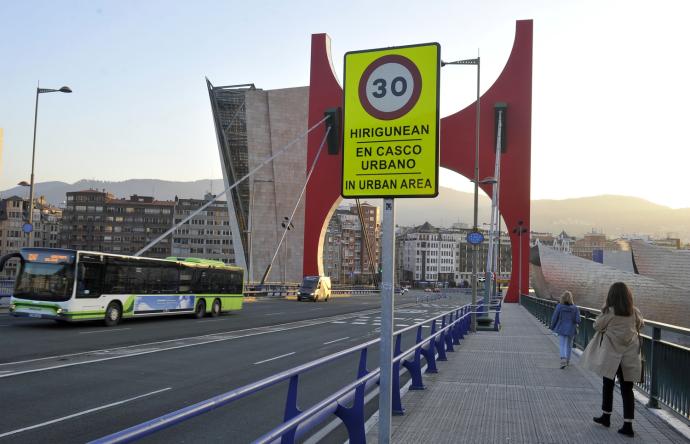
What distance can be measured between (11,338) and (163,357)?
5.68m

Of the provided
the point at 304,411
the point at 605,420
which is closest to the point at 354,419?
the point at 304,411

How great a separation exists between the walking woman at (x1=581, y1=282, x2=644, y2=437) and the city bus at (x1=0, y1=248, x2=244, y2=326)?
57.4ft

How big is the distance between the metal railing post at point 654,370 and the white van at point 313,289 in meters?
43.1

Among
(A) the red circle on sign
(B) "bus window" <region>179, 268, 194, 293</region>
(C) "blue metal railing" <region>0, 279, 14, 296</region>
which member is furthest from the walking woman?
(C) "blue metal railing" <region>0, 279, 14, 296</region>

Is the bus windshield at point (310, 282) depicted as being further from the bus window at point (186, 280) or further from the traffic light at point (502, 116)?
the bus window at point (186, 280)

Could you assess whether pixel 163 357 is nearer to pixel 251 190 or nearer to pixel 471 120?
pixel 471 120

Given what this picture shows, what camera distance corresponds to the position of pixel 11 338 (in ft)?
56.3

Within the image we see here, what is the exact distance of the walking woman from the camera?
24.1 ft

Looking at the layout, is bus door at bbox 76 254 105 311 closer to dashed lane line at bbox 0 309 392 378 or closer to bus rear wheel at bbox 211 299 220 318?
dashed lane line at bbox 0 309 392 378

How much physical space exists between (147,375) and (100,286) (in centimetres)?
1159

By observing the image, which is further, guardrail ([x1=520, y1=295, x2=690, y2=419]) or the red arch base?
the red arch base

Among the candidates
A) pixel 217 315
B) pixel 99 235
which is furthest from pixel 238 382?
pixel 99 235

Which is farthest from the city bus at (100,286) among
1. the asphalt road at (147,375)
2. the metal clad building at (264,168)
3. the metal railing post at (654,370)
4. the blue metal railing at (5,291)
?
the metal clad building at (264,168)

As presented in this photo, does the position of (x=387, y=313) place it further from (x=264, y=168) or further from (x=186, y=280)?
(x=264, y=168)
